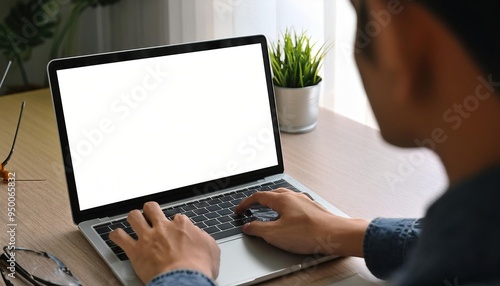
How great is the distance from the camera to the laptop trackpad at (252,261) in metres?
1.03

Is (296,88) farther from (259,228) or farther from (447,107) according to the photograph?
(447,107)

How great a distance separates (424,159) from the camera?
1.44 meters

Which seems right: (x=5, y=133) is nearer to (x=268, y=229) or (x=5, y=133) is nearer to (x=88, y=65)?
(x=88, y=65)

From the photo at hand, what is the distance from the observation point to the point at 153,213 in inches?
43.8

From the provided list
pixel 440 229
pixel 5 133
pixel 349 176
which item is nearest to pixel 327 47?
pixel 349 176

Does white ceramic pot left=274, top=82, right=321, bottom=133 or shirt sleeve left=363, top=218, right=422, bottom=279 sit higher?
white ceramic pot left=274, top=82, right=321, bottom=133

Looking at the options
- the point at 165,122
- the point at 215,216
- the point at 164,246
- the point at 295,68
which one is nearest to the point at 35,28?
the point at 295,68

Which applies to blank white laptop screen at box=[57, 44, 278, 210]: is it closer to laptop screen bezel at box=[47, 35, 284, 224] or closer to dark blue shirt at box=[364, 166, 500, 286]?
laptop screen bezel at box=[47, 35, 284, 224]

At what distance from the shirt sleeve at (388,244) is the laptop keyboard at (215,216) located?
17 centimetres

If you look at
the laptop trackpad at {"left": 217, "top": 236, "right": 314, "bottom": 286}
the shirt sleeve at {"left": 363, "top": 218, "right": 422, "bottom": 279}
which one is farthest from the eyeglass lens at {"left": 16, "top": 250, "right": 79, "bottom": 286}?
the shirt sleeve at {"left": 363, "top": 218, "right": 422, "bottom": 279}

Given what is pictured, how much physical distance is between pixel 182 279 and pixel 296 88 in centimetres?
71

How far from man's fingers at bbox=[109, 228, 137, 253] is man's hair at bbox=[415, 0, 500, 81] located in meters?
0.63

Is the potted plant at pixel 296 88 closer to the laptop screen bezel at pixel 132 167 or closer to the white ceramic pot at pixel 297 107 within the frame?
the white ceramic pot at pixel 297 107

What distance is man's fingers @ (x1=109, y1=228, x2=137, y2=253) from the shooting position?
106cm
